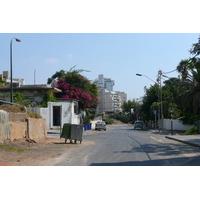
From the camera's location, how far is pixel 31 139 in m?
20.1

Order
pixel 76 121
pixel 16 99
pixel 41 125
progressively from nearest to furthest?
pixel 41 125 < pixel 16 99 < pixel 76 121

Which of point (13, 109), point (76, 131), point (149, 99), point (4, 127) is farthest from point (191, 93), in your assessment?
point (4, 127)

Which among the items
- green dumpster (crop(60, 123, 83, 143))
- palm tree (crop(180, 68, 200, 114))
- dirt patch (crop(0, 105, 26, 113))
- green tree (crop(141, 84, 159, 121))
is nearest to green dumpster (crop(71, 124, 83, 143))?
green dumpster (crop(60, 123, 83, 143))

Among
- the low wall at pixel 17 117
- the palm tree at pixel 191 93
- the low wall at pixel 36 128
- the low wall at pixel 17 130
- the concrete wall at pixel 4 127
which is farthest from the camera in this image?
the palm tree at pixel 191 93

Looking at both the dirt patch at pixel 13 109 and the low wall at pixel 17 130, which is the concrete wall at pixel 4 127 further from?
the dirt patch at pixel 13 109

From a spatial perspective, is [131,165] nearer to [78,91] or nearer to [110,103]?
[78,91]

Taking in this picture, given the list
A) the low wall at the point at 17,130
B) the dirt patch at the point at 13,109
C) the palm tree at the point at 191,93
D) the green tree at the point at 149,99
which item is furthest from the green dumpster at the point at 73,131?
the green tree at the point at 149,99

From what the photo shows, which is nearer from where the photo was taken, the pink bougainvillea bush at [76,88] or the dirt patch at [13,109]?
the dirt patch at [13,109]

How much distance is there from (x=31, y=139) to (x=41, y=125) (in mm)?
3418

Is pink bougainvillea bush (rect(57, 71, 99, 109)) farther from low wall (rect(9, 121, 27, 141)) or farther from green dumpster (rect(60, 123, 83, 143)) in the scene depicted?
low wall (rect(9, 121, 27, 141))

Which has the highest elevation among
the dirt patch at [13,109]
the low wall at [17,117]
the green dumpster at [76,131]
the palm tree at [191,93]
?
the palm tree at [191,93]

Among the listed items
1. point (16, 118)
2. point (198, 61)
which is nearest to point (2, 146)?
point (16, 118)

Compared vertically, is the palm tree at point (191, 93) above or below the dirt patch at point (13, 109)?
above
